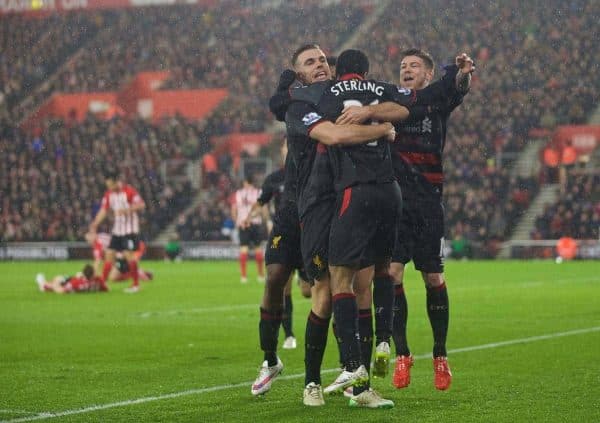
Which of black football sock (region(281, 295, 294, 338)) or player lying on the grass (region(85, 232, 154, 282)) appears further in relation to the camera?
player lying on the grass (region(85, 232, 154, 282))

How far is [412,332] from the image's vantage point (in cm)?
1211

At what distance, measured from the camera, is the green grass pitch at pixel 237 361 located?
6.91 meters

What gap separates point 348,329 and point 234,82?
123 feet

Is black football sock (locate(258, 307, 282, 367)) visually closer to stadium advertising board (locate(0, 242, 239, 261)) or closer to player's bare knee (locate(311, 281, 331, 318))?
player's bare knee (locate(311, 281, 331, 318))

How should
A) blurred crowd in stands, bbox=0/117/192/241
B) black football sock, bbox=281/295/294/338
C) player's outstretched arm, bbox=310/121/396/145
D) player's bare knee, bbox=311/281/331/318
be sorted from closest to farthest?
player's outstretched arm, bbox=310/121/396/145, player's bare knee, bbox=311/281/331/318, black football sock, bbox=281/295/294/338, blurred crowd in stands, bbox=0/117/192/241

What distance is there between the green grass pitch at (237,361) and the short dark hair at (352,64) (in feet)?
6.88

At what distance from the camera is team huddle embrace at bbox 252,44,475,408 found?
23.0 ft

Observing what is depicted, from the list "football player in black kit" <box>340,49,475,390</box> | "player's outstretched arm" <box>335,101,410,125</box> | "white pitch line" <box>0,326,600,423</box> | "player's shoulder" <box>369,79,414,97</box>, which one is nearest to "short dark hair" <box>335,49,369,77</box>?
"player's shoulder" <box>369,79,414,97</box>

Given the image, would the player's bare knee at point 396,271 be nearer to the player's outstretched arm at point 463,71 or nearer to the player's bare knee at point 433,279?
the player's bare knee at point 433,279

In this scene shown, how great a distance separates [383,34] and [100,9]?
47.2 ft

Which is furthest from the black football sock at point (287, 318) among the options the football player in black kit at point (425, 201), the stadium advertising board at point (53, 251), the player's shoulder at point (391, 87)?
the stadium advertising board at point (53, 251)

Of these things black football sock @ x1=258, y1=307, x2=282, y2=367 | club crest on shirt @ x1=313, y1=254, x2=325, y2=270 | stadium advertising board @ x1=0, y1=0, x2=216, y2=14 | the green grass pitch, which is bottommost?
the green grass pitch

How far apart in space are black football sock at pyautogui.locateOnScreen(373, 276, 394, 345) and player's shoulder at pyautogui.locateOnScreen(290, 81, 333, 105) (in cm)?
133

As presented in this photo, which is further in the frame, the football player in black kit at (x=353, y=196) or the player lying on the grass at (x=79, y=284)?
the player lying on the grass at (x=79, y=284)
